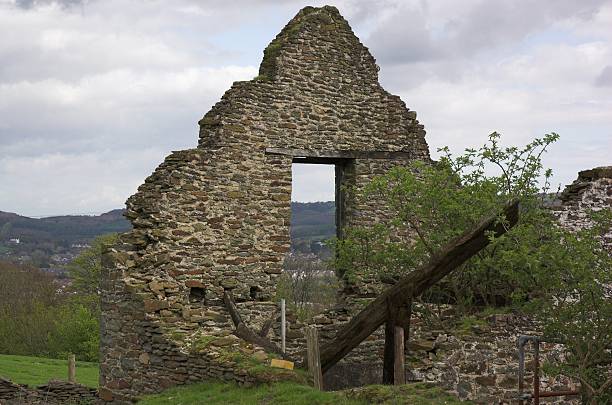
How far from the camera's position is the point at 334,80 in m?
16.8

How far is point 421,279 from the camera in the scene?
12.5 m

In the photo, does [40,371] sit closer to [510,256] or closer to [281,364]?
[281,364]

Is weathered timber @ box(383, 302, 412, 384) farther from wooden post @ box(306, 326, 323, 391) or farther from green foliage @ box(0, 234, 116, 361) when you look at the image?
green foliage @ box(0, 234, 116, 361)

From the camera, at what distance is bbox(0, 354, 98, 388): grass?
88.9ft

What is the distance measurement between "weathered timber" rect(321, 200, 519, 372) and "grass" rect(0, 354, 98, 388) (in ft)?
48.0

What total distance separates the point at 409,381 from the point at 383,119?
6.15 meters

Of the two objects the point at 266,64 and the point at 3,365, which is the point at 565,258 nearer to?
the point at 266,64

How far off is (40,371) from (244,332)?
698 inches

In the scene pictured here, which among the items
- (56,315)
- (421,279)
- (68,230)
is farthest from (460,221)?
(68,230)

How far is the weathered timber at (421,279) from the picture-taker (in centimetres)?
1217

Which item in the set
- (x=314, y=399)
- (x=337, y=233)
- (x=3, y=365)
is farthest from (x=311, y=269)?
(x=314, y=399)

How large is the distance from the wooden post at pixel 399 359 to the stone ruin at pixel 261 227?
2.18 ft

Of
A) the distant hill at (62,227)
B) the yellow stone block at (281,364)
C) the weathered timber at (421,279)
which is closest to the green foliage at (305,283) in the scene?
the weathered timber at (421,279)

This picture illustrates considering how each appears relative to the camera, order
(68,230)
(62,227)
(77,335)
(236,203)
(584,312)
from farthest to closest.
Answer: (62,227) < (68,230) < (77,335) < (236,203) < (584,312)
